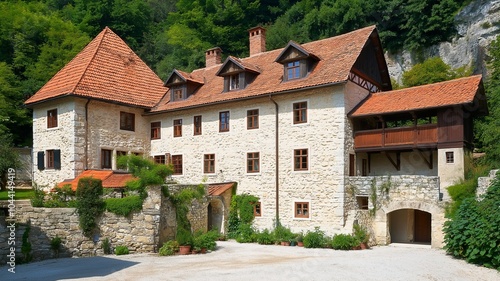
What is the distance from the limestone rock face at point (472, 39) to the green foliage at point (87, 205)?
29088mm

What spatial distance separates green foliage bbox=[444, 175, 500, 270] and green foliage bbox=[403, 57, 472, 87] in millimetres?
18028

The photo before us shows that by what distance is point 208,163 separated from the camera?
2488 cm

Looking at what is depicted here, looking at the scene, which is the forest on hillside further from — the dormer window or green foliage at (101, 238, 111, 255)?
green foliage at (101, 238, 111, 255)

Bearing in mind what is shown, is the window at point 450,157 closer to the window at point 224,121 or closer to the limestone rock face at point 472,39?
the window at point 224,121

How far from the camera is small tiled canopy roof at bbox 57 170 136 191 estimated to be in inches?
848

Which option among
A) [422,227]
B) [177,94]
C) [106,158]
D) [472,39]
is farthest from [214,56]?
[472,39]

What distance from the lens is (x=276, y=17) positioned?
52594 mm

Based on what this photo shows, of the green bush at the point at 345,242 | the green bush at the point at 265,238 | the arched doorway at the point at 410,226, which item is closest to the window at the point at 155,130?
the green bush at the point at 265,238

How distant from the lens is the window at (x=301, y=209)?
21.2 metres

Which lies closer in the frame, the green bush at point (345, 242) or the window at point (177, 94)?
the green bush at point (345, 242)

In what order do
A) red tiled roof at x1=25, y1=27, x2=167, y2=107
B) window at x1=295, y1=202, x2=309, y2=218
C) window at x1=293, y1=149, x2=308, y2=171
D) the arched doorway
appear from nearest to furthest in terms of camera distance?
window at x1=295, y1=202, x2=309, y2=218, window at x1=293, y1=149, x2=308, y2=171, the arched doorway, red tiled roof at x1=25, y1=27, x2=167, y2=107

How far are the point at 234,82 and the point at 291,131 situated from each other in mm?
4946

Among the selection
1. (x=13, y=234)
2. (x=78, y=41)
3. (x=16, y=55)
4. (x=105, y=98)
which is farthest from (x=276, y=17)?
(x=13, y=234)

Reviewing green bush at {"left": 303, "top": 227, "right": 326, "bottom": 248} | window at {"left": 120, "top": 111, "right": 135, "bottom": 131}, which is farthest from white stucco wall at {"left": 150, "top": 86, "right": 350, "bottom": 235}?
window at {"left": 120, "top": 111, "right": 135, "bottom": 131}
